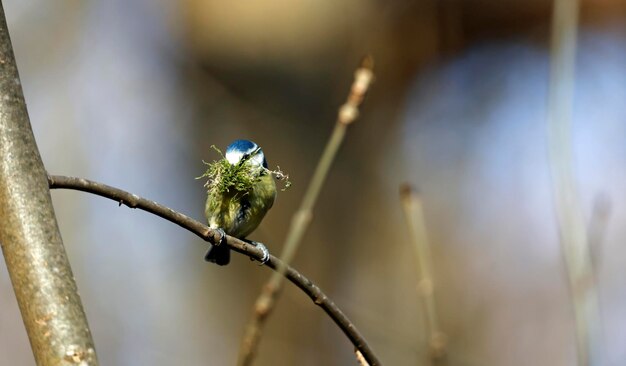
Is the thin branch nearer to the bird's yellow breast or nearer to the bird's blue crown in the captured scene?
the bird's blue crown

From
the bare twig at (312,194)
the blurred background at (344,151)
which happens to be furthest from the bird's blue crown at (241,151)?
the blurred background at (344,151)

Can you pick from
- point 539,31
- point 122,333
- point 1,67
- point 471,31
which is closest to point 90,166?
point 122,333

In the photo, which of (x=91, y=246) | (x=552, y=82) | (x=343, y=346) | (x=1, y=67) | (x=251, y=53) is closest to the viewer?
(x=1, y=67)

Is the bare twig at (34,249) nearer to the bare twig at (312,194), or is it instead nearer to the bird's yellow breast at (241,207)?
the bare twig at (312,194)

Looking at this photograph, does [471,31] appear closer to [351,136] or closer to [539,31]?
[539,31]

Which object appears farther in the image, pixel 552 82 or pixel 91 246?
pixel 91 246

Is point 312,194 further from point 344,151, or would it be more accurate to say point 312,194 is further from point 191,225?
point 344,151
